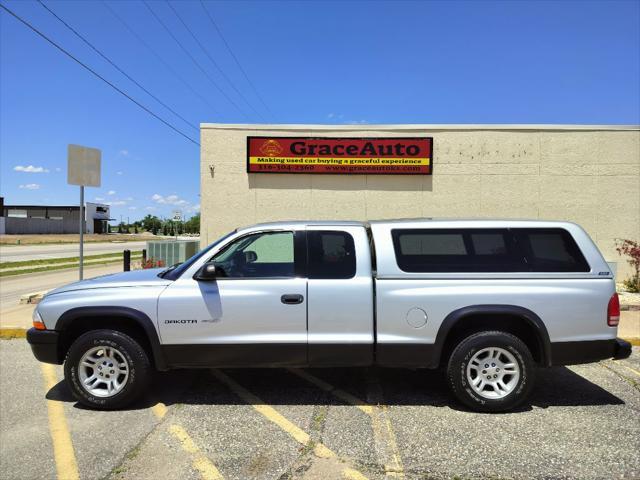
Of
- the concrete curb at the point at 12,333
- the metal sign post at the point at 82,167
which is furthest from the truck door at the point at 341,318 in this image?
the concrete curb at the point at 12,333

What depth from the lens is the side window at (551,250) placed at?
416 cm

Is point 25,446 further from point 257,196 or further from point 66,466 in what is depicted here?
point 257,196

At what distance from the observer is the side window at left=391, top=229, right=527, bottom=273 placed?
4207mm

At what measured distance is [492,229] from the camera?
4336 millimetres

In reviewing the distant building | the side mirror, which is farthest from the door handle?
the distant building

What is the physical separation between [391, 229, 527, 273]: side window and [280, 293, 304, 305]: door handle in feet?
3.24

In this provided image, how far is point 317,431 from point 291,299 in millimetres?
1139

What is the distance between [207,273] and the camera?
4.00 metres

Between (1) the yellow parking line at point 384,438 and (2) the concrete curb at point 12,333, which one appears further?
(2) the concrete curb at point 12,333

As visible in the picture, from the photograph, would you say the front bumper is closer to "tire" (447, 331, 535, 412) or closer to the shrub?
"tire" (447, 331, 535, 412)

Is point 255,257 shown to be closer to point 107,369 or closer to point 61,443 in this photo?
point 107,369

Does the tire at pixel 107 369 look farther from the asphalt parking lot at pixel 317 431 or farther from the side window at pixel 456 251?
the side window at pixel 456 251

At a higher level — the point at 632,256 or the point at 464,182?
the point at 464,182

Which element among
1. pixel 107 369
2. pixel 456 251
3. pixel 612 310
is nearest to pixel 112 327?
pixel 107 369
